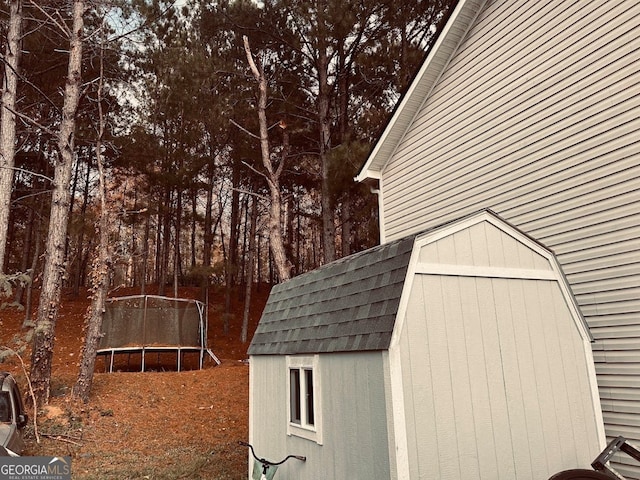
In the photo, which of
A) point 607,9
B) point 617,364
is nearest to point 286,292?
point 617,364

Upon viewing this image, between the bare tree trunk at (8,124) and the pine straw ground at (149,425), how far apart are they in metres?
3.54

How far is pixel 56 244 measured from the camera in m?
8.98

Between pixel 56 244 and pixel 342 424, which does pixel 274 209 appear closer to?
pixel 56 244

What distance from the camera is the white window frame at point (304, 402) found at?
4.20 m

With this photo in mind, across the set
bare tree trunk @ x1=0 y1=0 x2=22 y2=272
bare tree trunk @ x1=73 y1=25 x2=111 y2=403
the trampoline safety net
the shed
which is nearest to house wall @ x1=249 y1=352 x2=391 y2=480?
the shed

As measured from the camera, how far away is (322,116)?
13.4 meters

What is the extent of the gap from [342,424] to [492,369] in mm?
1307

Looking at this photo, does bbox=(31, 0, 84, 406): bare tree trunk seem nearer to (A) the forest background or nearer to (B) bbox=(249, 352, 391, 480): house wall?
(A) the forest background

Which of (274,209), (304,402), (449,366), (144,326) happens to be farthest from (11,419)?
(144,326)

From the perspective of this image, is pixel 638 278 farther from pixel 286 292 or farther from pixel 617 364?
pixel 286 292

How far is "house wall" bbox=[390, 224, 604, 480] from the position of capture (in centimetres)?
335

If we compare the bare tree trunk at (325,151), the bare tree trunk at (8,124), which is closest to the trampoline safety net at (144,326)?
the bare tree trunk at (8,124)

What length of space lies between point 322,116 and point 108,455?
390 inches

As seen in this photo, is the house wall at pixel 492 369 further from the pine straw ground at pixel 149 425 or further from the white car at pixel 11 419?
the white car at pixel 11 419
